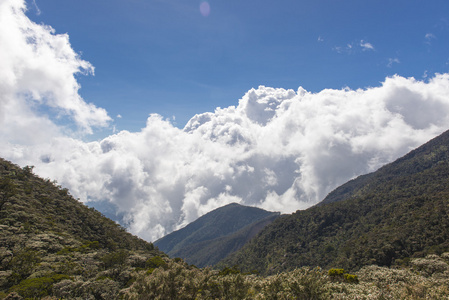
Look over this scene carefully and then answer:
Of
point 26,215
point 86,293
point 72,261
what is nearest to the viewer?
point 86,293

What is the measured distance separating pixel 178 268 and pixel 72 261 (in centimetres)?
3143

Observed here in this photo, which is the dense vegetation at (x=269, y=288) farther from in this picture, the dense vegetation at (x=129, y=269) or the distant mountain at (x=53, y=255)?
the distant mountain at (x=53, y=255)

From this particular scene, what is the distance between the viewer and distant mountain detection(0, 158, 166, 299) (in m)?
39.9

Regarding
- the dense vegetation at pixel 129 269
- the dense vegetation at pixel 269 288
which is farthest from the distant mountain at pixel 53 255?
the dense vegetation at pixel 269 288

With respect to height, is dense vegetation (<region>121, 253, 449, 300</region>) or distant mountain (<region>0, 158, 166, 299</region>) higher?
distant mountain (<region>0, 158, 166, 299</region>)

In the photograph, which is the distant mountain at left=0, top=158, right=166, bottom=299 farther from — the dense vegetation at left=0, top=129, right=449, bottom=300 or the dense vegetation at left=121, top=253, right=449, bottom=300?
the dense vegetation at left=121, top=253, right=449, bottom=300

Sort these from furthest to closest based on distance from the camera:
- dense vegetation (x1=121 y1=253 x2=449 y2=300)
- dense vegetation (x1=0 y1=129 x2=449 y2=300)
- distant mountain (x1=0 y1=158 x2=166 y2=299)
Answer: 1. distant mountain (x1=0 y1=158 x2=166 y2=299)
2. dense vegetation (x1=0 y1=129 x2=449 y2=300)
3. dense vegetation (x1=121 y1=253 x2=449 y2=300)

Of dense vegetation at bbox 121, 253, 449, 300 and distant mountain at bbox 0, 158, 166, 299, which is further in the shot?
distant mountain at bbox 0, 158, 166, 299

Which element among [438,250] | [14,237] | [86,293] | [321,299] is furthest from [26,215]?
[438,250]

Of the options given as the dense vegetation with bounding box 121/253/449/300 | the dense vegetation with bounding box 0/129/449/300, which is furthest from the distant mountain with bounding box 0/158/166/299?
the dense vegetation with bounding box 121/253/449/300

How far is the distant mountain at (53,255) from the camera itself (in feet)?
131

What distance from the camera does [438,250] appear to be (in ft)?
383

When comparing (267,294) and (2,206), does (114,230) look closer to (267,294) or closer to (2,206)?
(2,206)

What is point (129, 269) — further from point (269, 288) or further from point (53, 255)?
point (269, 288)
